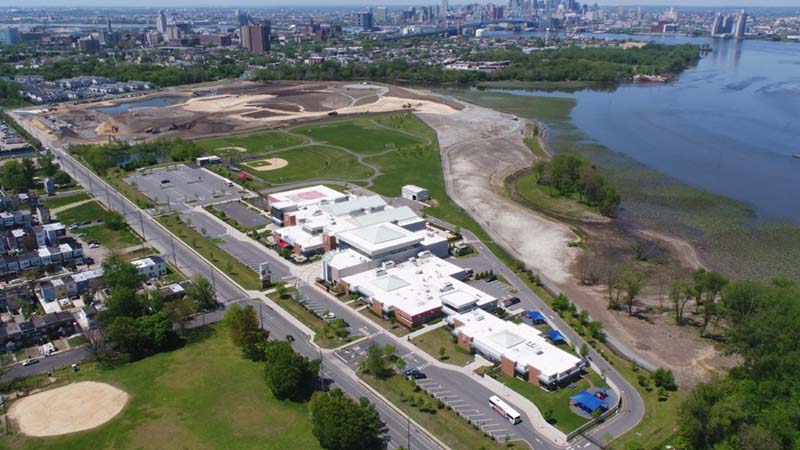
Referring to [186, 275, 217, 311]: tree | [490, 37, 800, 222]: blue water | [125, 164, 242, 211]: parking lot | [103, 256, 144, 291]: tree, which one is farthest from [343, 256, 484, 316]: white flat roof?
[490, 37, 800, 222]: blue water

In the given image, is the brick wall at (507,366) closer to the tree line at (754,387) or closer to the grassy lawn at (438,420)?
the grassy lawn at (438,420)

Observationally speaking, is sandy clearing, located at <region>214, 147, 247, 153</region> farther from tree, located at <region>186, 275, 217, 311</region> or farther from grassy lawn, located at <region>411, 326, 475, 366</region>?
grassy lawn, located at <region>411, 326, 475, 366</region>

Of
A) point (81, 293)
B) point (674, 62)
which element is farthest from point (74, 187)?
point (674, 62)

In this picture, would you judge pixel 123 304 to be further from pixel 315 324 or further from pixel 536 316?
pixel 536 316

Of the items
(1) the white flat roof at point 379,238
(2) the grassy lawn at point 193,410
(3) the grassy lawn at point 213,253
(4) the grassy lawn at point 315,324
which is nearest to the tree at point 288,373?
(2) the grassy lawn at point 193,410

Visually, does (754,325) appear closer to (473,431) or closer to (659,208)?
(473,431)

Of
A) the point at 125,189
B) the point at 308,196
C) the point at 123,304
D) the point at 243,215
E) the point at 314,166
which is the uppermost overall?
the point at 308,196

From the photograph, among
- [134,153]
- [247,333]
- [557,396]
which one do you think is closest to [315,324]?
[247,333]
